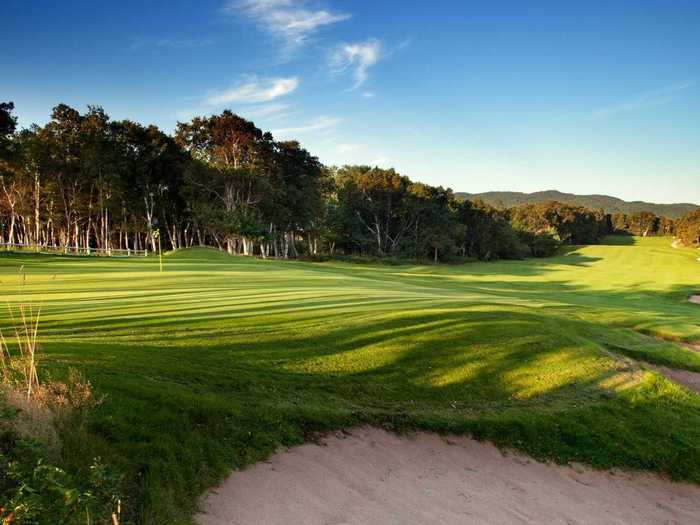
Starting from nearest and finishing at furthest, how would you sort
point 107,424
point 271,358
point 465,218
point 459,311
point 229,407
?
point 107,424 → point 229,407 → point 271,358 → point 459,311 → point 465,218

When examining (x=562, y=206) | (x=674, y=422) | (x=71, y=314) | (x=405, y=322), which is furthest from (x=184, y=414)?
(x=562, y=206)

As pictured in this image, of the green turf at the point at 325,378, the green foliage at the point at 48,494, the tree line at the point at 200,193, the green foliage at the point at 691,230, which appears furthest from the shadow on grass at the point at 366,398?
the green foliage at the point at 691,230

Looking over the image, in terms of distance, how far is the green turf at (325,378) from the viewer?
6391 mm

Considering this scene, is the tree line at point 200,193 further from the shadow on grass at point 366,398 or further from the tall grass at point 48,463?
the tall grass at point 48,463

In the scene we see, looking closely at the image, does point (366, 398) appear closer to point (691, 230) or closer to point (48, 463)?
point (48, 463)

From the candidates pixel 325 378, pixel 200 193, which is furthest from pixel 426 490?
pixel 200 193

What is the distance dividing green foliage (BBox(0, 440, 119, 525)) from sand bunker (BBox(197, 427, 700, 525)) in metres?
1.34

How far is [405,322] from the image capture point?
14016mm

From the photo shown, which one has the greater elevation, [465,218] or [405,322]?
[465,218]

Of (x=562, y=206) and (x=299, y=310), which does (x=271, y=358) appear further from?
(x=562, y=206)

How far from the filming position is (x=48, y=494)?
13.3ft

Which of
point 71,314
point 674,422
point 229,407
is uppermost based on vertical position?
point 71,314

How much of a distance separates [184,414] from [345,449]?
269cm

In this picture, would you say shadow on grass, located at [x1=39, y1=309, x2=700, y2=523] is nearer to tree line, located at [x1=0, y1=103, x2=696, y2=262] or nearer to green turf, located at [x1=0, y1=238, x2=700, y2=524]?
Answer: green turf, located at [x1=0, y1=238, x2=700, y2=524]
